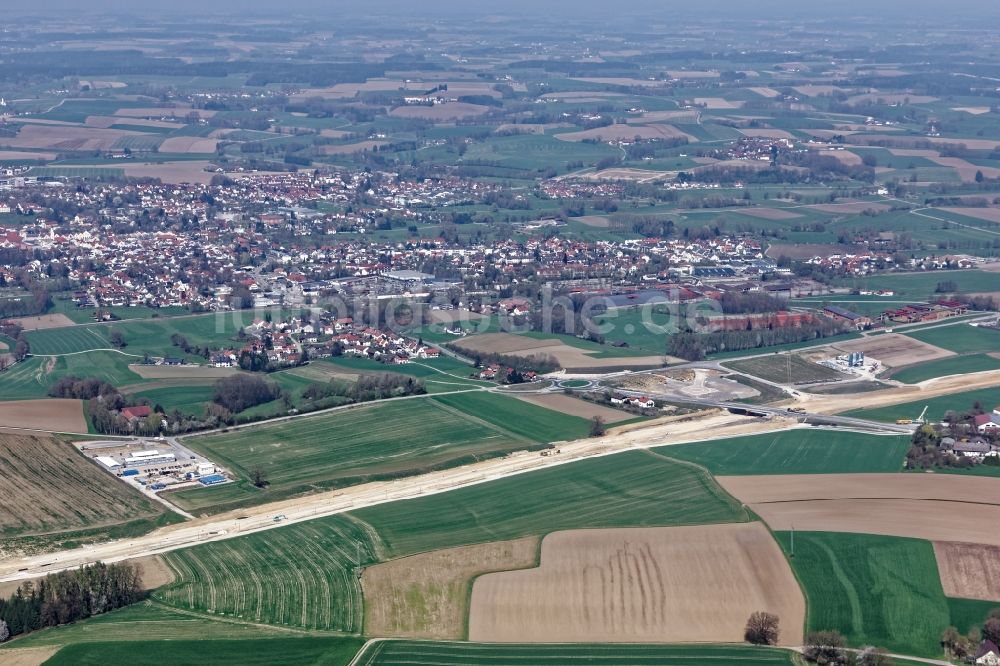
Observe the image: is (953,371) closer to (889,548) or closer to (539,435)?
(539,435)

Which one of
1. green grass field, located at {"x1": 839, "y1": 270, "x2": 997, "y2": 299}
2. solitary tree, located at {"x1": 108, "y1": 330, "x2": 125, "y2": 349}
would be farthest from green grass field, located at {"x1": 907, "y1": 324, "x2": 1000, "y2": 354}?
solitary tree, located at {"x1": 108, "y1": 330, "x2": 125, "y2": 349}

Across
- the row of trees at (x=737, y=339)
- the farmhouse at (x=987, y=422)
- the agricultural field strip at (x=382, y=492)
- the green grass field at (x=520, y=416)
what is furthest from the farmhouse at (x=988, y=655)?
the row of trees at (x=737, y=339)

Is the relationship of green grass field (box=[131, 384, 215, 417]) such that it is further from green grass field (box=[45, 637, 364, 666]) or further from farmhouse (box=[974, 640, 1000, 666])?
farmhouse (box=[974, 640, 1000, 666])

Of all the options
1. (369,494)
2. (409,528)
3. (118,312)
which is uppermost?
(409,528)

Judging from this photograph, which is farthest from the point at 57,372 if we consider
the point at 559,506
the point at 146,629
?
the point at 146,629

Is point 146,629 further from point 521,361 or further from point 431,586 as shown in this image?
point 521,361

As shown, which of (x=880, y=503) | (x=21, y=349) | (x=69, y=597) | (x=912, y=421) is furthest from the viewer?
(x=21, y=349)

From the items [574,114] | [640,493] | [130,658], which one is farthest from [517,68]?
[130,658]
